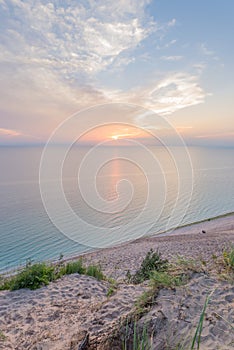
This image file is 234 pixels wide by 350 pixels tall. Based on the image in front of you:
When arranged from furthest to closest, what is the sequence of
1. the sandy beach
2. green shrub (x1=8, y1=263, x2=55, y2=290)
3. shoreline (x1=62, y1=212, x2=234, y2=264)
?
1. shoreline (x1=62, y1=212, x2=234, y2=264)
2. green shrub (x1=8, y1=263, x2=55, y2=290)
3. the sandy beach

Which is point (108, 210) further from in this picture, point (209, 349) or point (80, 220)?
point (209, 349)

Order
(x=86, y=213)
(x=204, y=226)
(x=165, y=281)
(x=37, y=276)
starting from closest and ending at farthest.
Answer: (x=165, y=281), (x=37, y=276), (x=204, y=226), (x=86, y=213)

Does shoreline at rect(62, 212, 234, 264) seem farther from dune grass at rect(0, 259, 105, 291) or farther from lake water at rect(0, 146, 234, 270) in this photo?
dune grass at rect(0, 259, 105, 291)

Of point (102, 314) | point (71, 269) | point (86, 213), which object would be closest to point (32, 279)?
point (71, 269)

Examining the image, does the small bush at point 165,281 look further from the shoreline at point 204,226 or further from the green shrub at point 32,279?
the shoreline at point 204,226

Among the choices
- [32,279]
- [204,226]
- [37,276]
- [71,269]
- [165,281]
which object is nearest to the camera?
[165,281]

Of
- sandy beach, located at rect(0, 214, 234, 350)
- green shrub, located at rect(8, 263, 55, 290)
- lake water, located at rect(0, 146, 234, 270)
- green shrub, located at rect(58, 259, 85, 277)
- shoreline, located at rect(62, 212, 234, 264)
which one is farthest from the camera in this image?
shoreline, located at rect(62, 212, 234, 264)

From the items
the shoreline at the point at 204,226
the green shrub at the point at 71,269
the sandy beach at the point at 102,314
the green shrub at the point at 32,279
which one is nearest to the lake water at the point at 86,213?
the shoreline at the point at 204,226

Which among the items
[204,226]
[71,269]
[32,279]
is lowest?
[204,226]

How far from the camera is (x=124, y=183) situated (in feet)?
187

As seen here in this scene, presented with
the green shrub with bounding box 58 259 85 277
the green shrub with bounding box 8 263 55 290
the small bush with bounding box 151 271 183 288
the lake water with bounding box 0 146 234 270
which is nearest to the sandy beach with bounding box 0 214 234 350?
the small bush with bounding box 151 271 183 288

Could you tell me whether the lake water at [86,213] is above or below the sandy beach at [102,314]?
below

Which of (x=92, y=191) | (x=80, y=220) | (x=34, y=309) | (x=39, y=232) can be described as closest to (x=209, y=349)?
(x=34, y=309)

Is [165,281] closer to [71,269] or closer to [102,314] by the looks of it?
[102,314]
